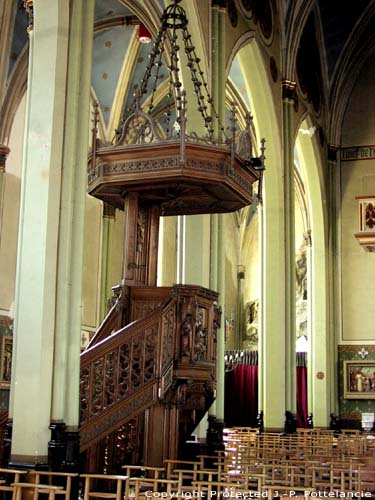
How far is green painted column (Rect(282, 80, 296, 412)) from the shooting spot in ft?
52.5

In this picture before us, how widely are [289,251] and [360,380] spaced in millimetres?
5830

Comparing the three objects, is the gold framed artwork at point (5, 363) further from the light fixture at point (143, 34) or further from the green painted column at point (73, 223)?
the green painted column at point (73, 223)

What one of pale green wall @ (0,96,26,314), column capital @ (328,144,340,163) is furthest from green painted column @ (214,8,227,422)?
column capital @ (328,144,340,163)

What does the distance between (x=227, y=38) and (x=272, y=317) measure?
17.6 feet

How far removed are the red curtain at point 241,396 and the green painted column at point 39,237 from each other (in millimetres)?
16409

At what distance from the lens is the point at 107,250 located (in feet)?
64.1

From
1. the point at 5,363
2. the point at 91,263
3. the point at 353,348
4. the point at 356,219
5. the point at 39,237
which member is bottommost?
the point at 5,363

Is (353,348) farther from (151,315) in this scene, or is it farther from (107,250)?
(151,315)

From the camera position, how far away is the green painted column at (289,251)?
52.5 feet

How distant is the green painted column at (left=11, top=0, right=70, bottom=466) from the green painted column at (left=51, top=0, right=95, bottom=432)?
0.07 m

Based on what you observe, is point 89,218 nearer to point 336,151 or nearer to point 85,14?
point 336,151

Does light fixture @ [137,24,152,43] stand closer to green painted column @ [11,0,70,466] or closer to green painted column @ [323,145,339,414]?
green painted column @ [323,145,339,414]

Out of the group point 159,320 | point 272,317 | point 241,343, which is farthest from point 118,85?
point 241,343

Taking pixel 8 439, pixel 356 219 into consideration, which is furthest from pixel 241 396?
pixel 8 439
